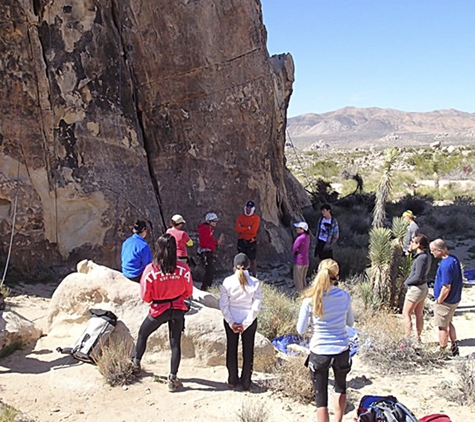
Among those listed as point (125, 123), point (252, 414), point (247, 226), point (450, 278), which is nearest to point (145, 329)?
point (252, 414)

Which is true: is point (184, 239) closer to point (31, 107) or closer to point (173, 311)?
point (173, 311)

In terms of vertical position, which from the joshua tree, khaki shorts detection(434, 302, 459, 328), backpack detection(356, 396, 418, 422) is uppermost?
the joshua tree

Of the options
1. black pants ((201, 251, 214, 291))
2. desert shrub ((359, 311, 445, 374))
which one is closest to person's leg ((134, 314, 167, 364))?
desert shrub ((359, 311, 445, 374))

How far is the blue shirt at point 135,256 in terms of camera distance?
23.1 feet

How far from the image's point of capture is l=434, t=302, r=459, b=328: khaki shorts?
716cm

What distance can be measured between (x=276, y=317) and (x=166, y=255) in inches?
120

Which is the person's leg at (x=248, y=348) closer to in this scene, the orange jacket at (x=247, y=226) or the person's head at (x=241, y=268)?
the person's head at (x=241, y=268)

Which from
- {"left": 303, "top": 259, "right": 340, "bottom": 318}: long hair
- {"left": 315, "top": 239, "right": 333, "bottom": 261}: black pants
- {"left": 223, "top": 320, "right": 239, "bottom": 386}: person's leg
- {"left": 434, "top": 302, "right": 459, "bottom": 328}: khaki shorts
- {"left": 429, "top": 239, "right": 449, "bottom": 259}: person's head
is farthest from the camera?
{"left": 315, "top": 239, "right": 333, "bottom": 261}: black pants

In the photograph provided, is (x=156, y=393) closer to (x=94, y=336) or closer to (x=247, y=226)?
(x=94, y=336)

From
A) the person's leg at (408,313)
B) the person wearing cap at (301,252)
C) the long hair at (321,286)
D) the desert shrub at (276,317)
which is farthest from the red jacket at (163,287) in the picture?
the person wearing cap at (301,252)

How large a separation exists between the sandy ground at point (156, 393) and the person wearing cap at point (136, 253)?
114 cm

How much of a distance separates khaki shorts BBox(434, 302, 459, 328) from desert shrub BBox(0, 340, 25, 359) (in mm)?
5526

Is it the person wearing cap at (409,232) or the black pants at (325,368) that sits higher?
the person wearing cap at (409,232)

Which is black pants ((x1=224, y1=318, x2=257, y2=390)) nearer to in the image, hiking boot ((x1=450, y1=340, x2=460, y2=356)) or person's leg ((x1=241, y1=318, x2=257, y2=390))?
person's leg ((x1=241, y1=318, x2=257, y2=390))
